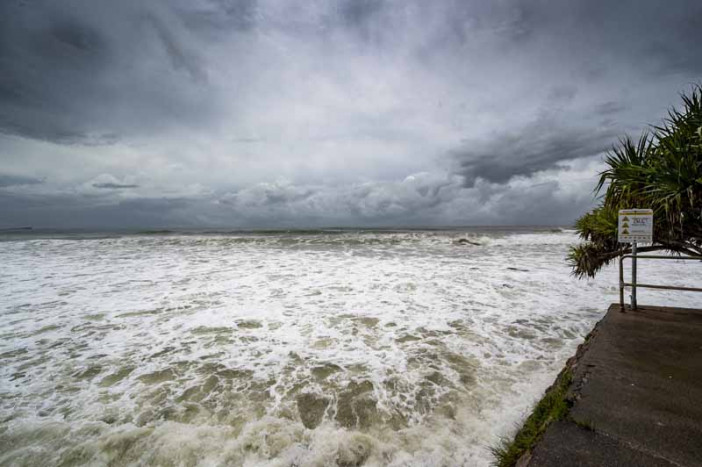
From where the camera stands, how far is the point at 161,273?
13.1 metres

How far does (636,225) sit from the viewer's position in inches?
194

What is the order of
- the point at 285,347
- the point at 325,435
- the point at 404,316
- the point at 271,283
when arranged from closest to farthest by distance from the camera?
the point at 325,435
the point at 285,347
the point at 404,316
the point at 271,283

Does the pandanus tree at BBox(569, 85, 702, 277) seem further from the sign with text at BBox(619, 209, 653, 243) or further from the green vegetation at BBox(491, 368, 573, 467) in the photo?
the green vegetation at BBox(491, 368, 573, 467)

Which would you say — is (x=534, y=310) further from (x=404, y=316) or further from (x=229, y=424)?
(x=229, y=424)

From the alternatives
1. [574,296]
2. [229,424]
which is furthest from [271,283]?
[574,296]

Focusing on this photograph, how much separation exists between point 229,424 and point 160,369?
2.10m

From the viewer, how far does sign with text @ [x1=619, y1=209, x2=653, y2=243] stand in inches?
189

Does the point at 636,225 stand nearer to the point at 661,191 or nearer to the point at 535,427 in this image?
the point at 661,191

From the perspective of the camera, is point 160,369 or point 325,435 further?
point 160,369

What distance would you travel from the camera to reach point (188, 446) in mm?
3217

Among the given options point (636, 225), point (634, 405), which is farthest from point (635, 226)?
point (634, 405)

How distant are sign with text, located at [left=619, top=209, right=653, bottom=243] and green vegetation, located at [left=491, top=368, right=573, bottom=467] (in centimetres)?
319

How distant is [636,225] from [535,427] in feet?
13.3

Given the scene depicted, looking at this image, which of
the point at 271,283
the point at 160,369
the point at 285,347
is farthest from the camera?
the point at 271,283
